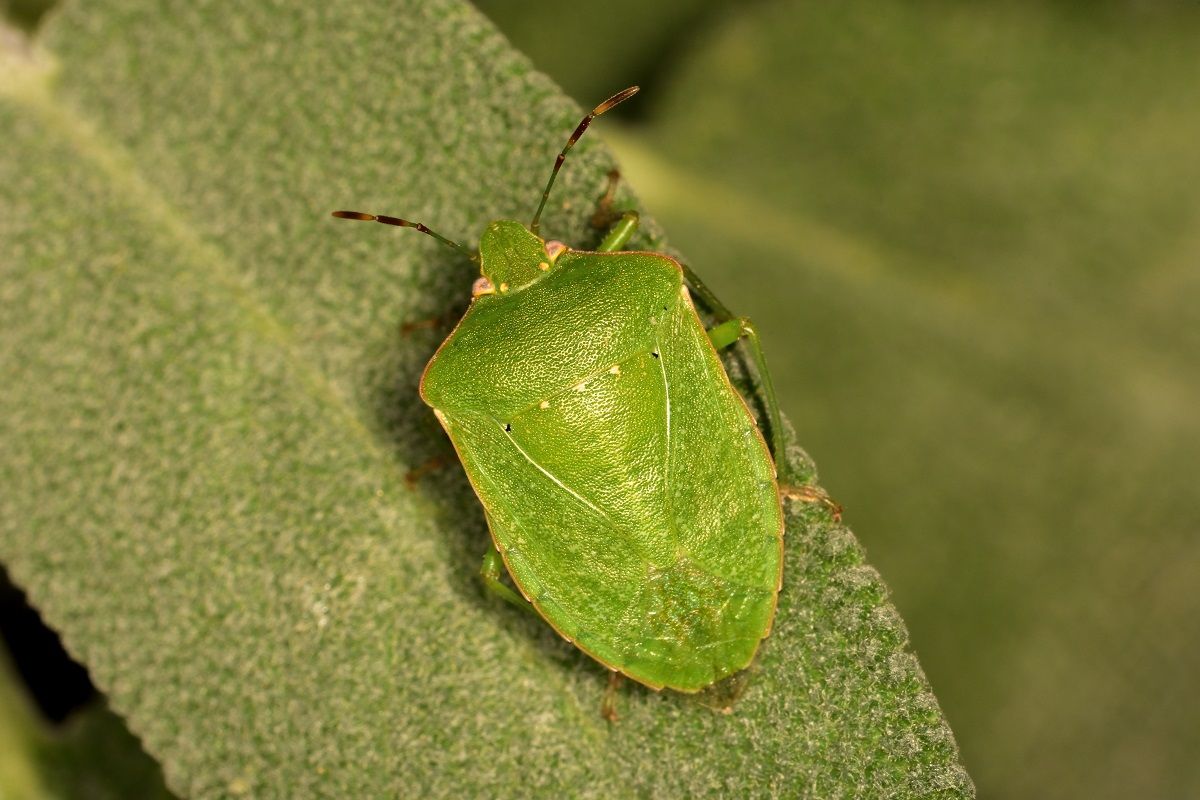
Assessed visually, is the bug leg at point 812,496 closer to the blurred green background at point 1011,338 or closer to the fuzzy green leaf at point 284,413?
the fuzzy green leaf at point 284,413

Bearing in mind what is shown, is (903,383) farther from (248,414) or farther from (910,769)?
(248,414)

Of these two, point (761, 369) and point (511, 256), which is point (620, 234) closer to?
point (511, 256)

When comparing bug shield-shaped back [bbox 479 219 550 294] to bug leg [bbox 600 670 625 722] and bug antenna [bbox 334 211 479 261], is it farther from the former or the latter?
bug leg [bbox 600 670 625 722]

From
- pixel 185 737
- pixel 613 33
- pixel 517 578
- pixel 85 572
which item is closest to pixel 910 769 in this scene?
pixel 517 578

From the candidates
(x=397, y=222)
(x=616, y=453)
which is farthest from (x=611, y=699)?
(x=397, y=222)

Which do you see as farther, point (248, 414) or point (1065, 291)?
point (1065, 291)

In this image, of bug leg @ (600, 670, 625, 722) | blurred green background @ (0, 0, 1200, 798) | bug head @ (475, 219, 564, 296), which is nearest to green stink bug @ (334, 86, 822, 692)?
bug head @ (475, 219, 564, 296)

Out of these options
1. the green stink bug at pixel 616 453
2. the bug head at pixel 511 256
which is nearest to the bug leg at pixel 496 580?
the green stink bug at pixel 616 453
